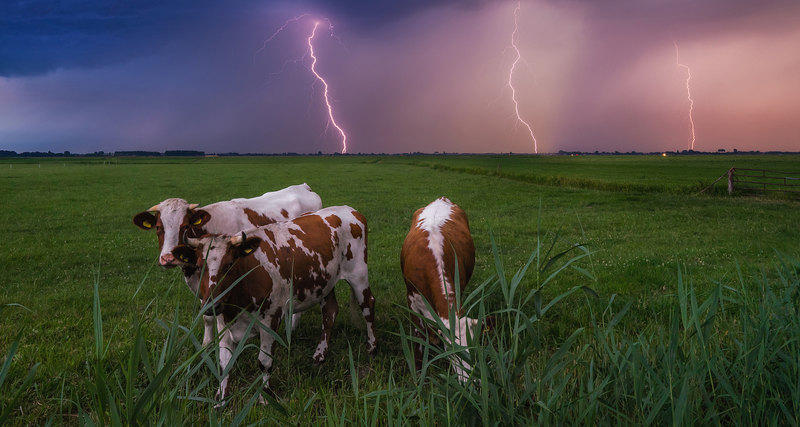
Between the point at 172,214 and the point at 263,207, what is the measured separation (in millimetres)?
2377

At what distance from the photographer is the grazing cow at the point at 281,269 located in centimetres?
424

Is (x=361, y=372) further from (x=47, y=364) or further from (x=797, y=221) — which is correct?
(x=797, y=221)

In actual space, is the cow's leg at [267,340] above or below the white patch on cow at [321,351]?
above

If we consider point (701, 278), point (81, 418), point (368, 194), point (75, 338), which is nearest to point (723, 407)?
point (81, 418)

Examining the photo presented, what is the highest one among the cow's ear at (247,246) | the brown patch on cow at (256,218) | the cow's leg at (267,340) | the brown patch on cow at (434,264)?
the cow's ear at (247,246)

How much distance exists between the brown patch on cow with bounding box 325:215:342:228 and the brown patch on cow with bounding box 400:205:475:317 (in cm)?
113

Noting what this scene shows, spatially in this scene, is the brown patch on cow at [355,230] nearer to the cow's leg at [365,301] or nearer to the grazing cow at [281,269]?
the grazing cow at [281,269]

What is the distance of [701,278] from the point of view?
26.0 ft

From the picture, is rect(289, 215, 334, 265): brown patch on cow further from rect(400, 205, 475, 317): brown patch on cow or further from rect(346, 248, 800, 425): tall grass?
rect(346, 248, 800, 425): tall grass

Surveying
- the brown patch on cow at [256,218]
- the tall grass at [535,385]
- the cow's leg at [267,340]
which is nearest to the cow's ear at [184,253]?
the cow's leg at [267,340]

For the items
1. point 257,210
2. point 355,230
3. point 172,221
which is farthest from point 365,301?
point 257,210

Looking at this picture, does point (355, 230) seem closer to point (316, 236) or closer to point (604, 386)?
point (316, 236)

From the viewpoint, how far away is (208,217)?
6398 millimetres

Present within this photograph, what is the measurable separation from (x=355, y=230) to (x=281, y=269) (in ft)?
5.37
